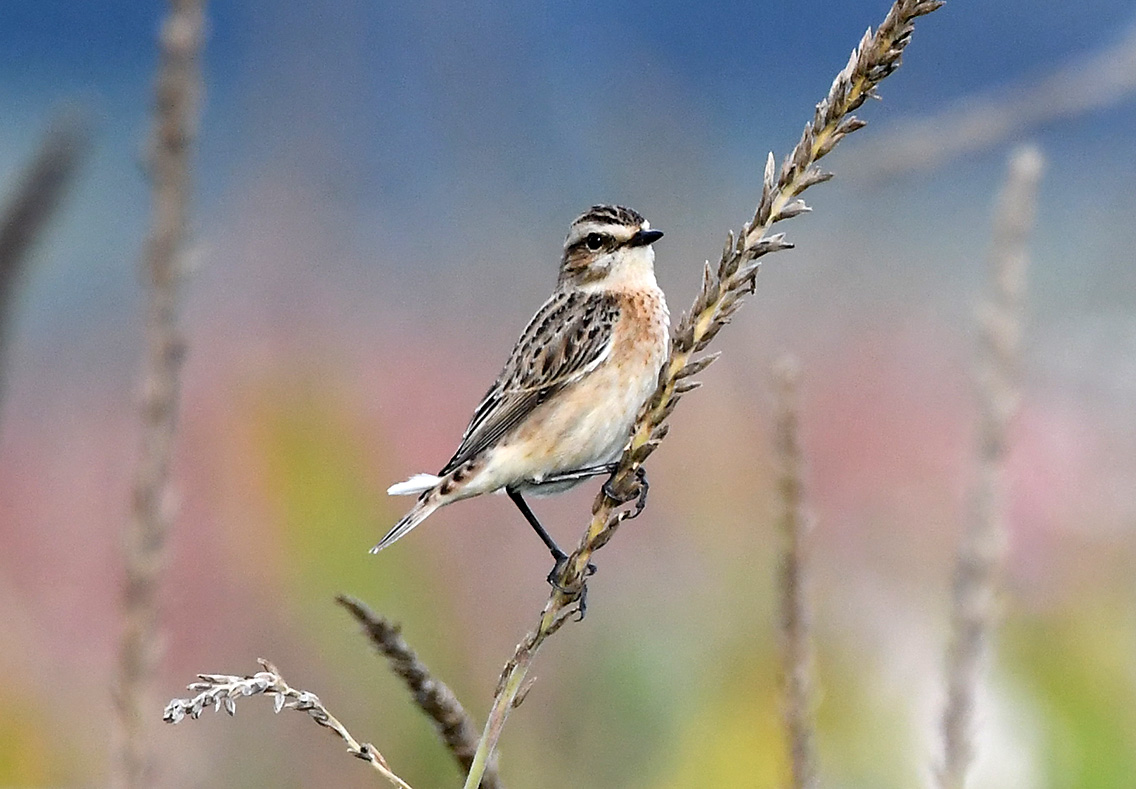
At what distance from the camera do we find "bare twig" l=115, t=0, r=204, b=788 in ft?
4.69

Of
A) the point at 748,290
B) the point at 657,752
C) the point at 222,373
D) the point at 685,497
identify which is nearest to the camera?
the point at 748,290

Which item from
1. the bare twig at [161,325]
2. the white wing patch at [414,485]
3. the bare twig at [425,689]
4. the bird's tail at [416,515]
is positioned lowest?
the bare twig at [425,689]

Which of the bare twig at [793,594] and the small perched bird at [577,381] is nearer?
the bare twig at [793,594]

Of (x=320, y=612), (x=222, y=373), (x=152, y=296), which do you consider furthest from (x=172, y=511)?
(x=222, y=373)

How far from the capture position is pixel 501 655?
12.1 ft

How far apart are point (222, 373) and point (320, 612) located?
1.70 meters

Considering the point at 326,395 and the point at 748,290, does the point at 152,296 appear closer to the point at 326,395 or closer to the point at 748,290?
the point at 748,290

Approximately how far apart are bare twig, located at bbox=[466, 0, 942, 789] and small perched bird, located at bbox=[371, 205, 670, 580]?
1.43 m

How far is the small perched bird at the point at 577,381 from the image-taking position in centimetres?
312

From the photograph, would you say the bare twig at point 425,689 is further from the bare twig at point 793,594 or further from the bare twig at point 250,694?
the bare twig at point 793,594

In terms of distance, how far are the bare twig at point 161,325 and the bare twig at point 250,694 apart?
20cm

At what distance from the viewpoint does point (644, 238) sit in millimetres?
3342

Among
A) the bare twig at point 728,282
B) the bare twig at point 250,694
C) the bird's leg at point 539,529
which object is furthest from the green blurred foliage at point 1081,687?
the bare twig at point 250,694

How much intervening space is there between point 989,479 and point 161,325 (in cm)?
100
